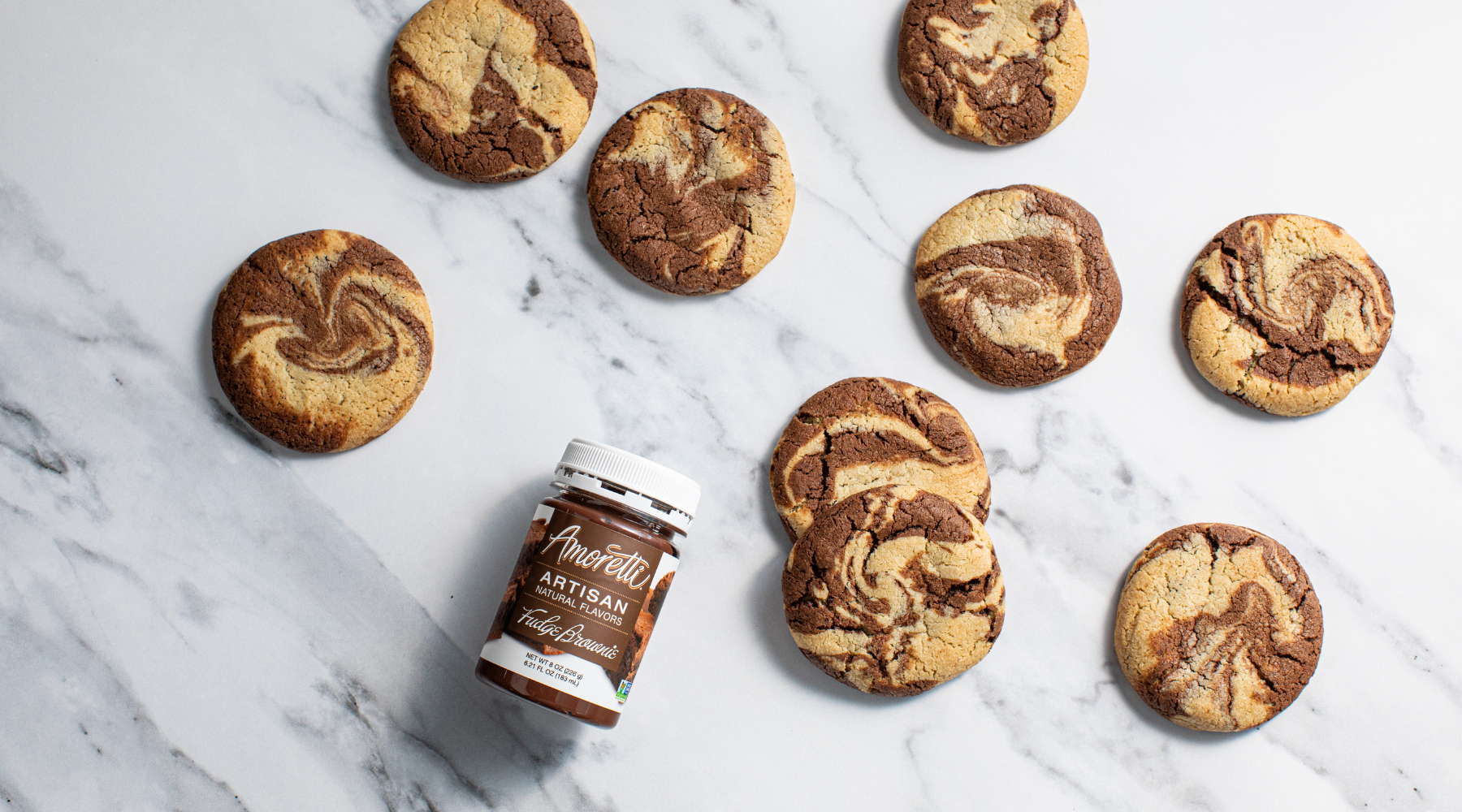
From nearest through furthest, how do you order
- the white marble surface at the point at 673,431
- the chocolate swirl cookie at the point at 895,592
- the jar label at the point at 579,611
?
the jar label at the point at 579,611 → the chocolate swirl cookie at the point at 895,592 → the white marble surface at the point at 673,431

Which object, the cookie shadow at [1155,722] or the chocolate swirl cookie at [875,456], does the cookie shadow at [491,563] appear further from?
the cookie shadow at [1155,722]

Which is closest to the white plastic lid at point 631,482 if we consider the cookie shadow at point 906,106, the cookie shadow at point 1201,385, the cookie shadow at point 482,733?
the cookie shadow at point 482,733

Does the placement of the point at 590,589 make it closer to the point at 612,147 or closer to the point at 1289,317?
the point at 612,147

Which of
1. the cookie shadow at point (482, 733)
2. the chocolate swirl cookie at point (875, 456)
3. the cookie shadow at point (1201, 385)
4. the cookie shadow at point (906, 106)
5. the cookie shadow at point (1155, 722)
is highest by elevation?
the cookie shadow at point (906, 106)

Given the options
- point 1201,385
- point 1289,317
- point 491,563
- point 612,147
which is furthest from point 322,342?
point 1289,317

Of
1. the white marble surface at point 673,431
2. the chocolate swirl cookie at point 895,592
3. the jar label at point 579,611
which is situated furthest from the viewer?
the white marble surface at point 673,431

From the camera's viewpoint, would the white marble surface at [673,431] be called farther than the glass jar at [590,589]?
Yes

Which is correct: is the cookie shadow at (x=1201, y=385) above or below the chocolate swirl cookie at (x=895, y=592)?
above
